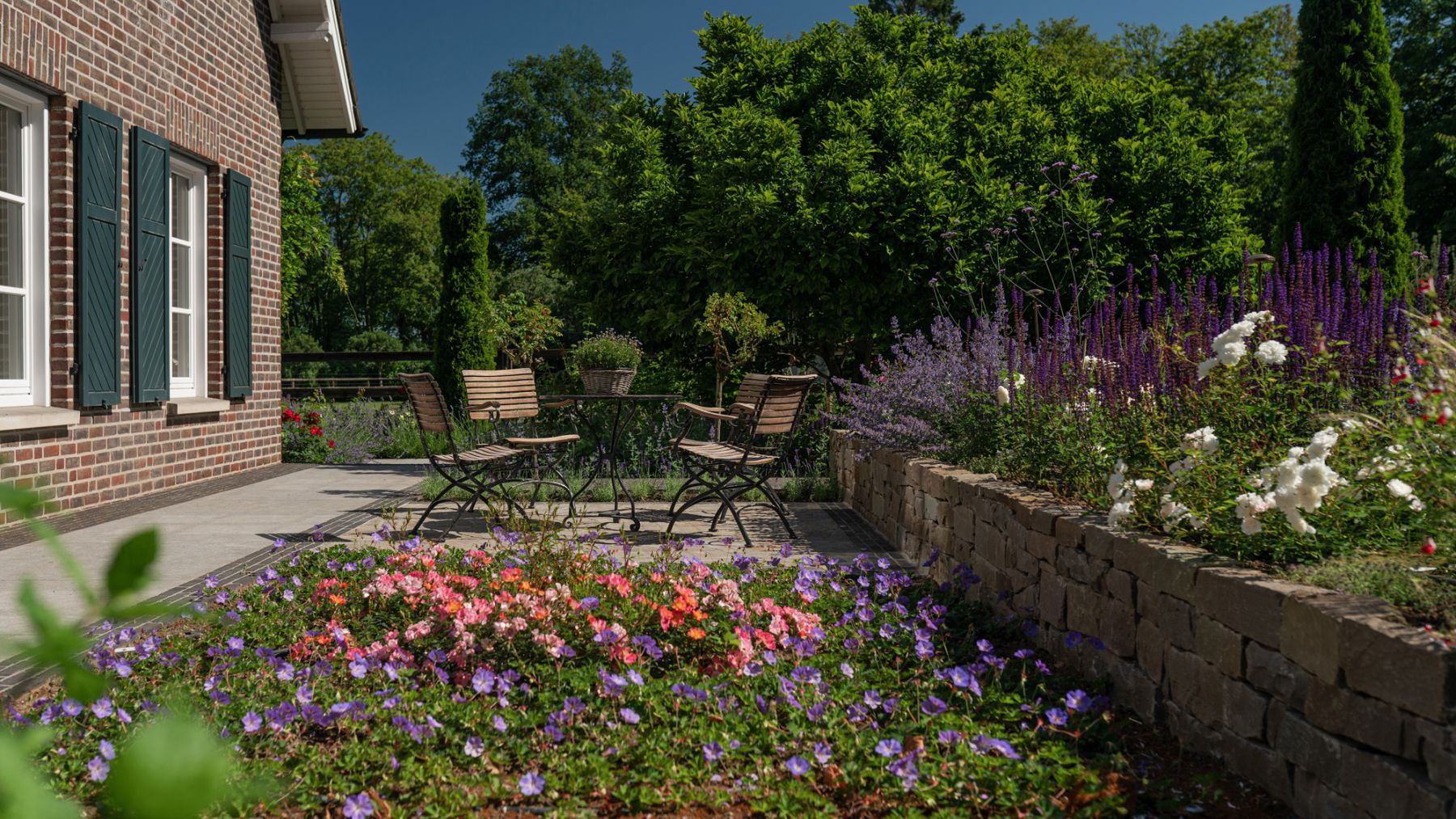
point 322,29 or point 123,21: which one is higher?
point 322,29

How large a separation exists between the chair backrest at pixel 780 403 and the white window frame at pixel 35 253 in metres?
4.38

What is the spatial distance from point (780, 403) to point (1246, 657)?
3822 mm

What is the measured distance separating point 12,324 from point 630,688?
5.29 metres

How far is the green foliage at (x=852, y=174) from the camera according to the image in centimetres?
1001

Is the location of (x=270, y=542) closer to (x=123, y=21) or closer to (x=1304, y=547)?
(x=123, y=21)

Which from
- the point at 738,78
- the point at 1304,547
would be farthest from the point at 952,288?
the point at 1304,547

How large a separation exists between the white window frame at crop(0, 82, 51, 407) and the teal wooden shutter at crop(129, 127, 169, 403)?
84cm

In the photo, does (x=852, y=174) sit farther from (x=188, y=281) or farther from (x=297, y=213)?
(x=297, y=213)

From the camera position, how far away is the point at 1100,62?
24.8 m

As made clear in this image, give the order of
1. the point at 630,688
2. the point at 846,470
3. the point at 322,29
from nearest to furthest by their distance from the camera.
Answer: the point at 630,688 < the point at 846,470 < the point at 322,29

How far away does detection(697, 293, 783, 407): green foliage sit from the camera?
9.82m

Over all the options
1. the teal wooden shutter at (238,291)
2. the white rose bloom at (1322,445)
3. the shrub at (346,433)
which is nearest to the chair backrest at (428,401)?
the teal wooden shutter at (238,291)

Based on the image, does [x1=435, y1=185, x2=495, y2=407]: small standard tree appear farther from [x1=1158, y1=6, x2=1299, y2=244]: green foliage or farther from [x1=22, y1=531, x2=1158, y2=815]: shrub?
[x1=1158, y1=6, x2=1299, y2=244]: green foliage

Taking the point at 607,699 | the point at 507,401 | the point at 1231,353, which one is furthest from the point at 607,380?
the point at 1231,353
